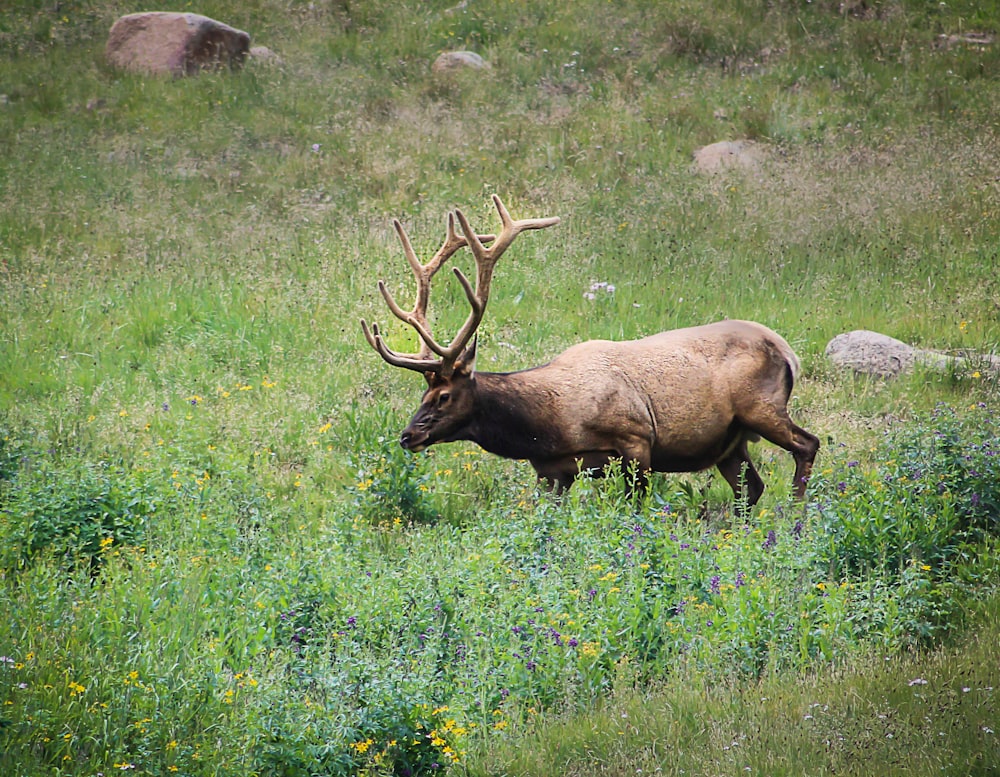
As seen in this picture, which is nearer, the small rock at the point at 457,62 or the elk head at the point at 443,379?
the elk head at the point at 443,379

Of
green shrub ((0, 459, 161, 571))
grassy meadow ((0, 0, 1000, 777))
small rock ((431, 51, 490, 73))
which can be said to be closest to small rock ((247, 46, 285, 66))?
grassy meadow ((0, 0, 1000, 777))

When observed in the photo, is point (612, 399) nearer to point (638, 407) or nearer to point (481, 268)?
point (638, 407)

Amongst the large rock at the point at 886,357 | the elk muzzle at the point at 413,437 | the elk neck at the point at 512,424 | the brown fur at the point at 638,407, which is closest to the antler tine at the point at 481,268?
the brown fur at the point at 638,407

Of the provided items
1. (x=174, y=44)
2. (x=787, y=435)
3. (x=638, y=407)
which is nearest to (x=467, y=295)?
(x=638, y=407)

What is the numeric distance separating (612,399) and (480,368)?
8.57ft

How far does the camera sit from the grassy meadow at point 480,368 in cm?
540

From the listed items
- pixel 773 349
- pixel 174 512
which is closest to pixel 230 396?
pixel 174 512

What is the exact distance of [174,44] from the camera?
→ 1939cm

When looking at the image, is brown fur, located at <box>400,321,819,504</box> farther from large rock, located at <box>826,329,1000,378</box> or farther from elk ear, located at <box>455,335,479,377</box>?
large rock, located at <box>826,329,1000,378</box>

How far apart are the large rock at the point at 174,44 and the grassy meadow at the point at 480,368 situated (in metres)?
0.43

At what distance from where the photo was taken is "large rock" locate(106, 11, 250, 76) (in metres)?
19.4

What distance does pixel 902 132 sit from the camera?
54.7 ft

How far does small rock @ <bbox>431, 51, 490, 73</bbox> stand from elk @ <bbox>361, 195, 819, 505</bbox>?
10.6 m

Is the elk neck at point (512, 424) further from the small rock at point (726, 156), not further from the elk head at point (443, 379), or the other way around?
the small rock at point (726, 156)
